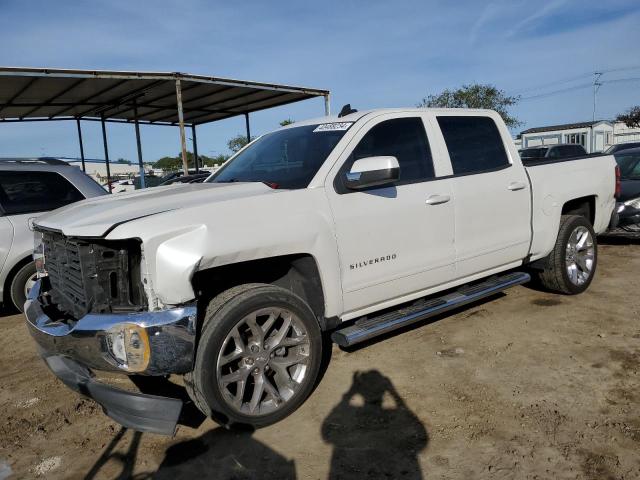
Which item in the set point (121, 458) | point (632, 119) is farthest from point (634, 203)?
point (632, 119)

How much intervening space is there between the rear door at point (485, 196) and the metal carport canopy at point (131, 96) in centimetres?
841

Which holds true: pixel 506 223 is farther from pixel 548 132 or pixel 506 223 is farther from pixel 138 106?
pixel 548 132

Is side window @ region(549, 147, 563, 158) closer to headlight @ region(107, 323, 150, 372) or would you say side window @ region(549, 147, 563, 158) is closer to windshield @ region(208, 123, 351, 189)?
windshield @ region(208, 123, 351, 189)

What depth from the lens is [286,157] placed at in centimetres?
390

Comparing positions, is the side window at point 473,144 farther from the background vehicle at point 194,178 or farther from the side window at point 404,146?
the background vehicle at point 194,178

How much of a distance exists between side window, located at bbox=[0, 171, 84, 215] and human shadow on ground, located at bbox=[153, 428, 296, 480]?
12.3ft

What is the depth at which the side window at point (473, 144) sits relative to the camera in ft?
13.9

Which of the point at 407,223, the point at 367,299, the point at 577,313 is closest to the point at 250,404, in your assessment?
the point at 367,299

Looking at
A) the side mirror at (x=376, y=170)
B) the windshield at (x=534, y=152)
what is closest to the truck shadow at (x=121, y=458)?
the side mirror at (x=376, y=170)

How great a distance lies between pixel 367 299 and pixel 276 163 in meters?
1.29

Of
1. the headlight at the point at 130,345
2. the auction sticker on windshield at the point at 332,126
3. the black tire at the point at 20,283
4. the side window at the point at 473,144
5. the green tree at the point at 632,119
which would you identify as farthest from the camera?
the green tree at the point at 632,119

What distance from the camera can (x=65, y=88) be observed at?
12.4m

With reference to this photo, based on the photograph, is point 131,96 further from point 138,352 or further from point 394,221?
point 138,352

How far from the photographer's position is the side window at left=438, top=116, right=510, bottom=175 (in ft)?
13.9
